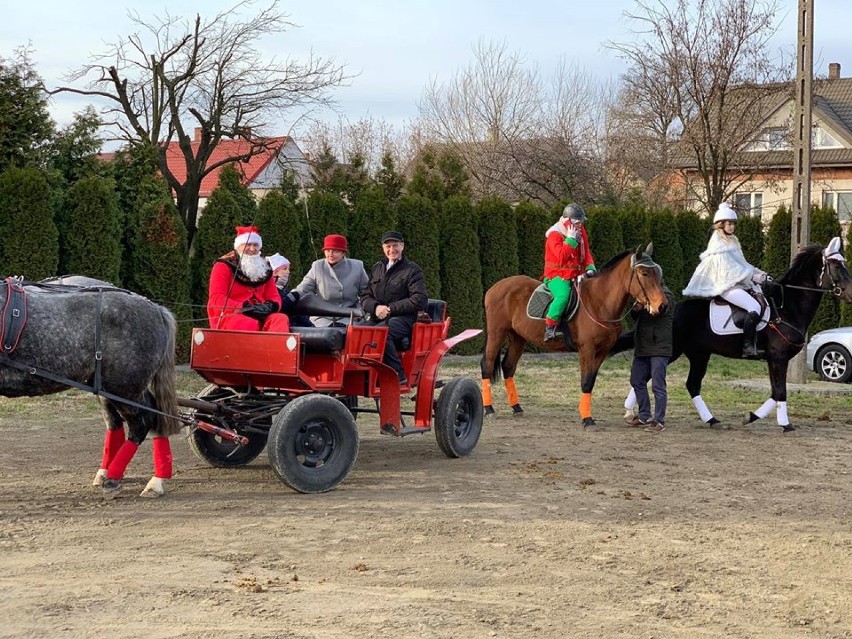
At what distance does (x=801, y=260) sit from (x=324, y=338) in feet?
20.4

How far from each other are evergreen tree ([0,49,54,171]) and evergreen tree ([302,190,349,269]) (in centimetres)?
458

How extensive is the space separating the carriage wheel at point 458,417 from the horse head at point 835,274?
4.39 meters

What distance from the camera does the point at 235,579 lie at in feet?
19.1

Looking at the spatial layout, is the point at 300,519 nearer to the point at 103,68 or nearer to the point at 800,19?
the point at 800,19

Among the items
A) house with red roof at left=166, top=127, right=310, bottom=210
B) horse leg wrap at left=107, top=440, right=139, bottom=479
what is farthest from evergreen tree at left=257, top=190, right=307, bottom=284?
house with red roof at left=166, top=127, right=310, bottom=210

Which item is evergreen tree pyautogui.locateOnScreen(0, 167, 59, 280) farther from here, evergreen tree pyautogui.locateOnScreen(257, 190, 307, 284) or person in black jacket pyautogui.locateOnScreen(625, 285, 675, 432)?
person in black jacket pyautogui.locateOnScreen(625, 285, 675, 432)

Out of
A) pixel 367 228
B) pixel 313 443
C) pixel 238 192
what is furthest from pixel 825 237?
pixel 313 443

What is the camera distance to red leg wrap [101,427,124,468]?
820 centimetres

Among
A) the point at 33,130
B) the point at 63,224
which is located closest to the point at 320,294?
the point at 63,224

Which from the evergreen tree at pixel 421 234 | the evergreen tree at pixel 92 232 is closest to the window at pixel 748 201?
the evergreen tree at pixel 421 234

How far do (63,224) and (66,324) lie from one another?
9.12 metres

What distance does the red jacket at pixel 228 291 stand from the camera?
340 inches

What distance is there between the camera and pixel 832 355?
17109 millimetres

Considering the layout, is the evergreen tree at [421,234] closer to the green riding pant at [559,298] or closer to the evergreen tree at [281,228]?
the evergreen tree at [281,228]
